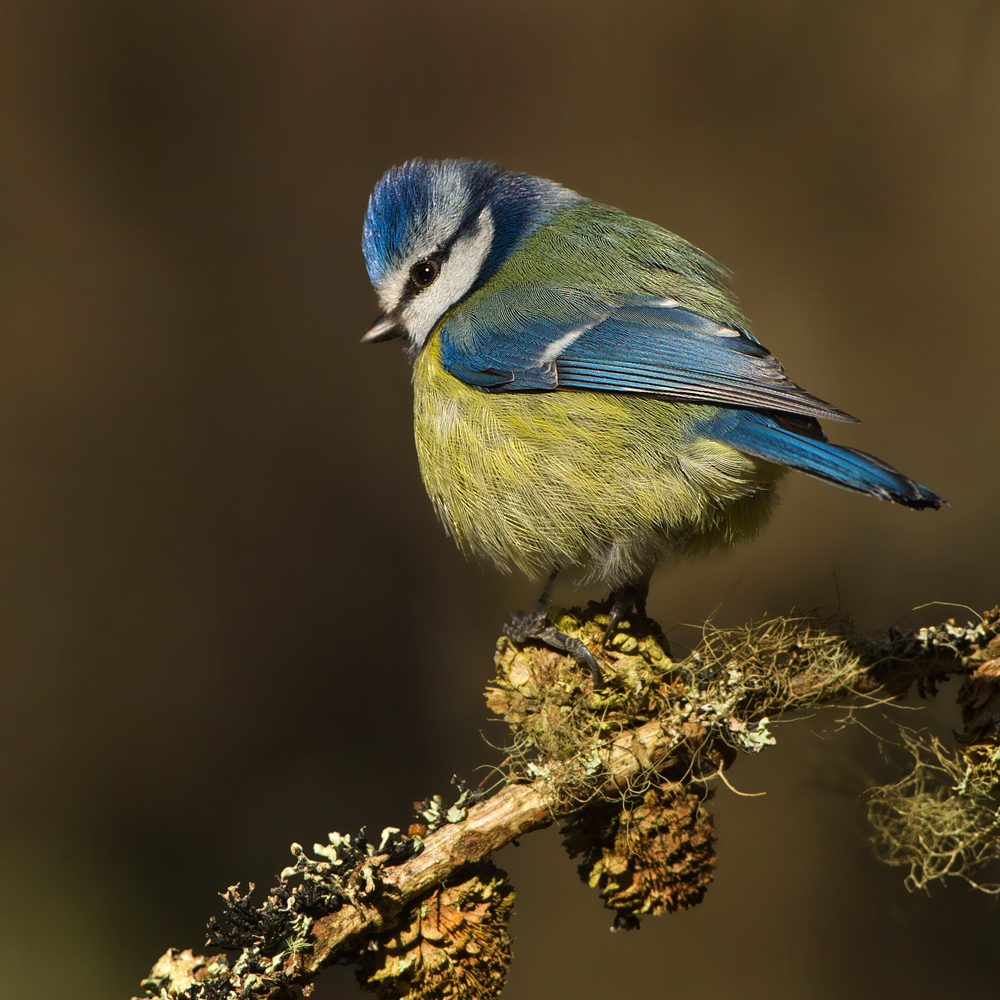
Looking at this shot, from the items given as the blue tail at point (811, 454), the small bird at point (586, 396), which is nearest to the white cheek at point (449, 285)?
the small bird at point (586, 396)

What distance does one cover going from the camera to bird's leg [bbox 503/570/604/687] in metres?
1.19

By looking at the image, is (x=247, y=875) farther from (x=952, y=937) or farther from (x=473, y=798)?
(x=952, y=937)

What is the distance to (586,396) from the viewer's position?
151 centimetres

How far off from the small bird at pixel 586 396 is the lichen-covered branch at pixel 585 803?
0.09 meters

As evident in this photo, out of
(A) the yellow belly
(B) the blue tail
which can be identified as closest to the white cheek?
(A) the yellow belly

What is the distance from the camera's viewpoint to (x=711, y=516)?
1.46 metres

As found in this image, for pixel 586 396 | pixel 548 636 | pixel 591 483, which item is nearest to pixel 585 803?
pixel 548 636

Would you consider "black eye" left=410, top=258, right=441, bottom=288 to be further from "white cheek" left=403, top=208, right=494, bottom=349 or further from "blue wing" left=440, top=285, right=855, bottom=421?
"blue wing" left=440, top=285, right=855, bottom=421

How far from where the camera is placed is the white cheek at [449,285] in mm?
1788

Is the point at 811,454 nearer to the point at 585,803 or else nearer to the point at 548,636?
the point at 548,636

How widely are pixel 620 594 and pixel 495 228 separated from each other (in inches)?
34.4

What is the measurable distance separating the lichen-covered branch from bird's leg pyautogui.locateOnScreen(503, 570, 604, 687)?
0.01 metres

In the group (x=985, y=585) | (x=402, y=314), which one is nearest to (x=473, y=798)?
(x=402, y=314)

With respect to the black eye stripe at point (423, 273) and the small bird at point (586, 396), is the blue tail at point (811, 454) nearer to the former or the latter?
the small bird at point (586, 396)
